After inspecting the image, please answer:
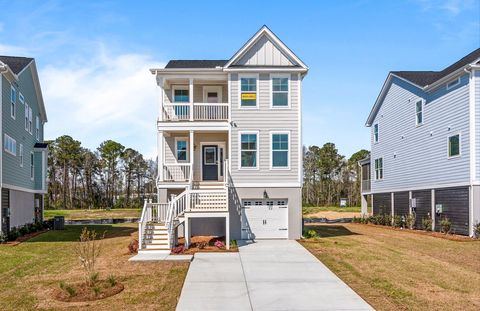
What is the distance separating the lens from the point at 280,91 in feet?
65.9

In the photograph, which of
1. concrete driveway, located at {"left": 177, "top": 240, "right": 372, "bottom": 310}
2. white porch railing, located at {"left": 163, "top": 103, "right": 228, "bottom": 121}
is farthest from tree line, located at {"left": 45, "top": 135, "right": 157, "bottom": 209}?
concrete driveway, located at {"left": 177, "top": 240, "right": 372, "bottom": 310}

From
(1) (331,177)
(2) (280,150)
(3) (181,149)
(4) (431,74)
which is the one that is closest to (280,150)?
(2) (280,150)

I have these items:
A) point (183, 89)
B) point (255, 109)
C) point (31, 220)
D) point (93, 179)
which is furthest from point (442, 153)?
point (93, 179)

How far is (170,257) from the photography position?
1445 cm

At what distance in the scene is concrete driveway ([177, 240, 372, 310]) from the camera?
881 centimetres

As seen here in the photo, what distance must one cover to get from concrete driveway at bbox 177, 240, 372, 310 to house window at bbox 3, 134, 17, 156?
12074mm

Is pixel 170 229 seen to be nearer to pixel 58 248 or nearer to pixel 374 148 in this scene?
pixel 58 248

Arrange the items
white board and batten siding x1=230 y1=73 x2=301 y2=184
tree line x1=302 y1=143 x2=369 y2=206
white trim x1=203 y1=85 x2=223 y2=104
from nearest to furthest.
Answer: white board and batten siding x1=230 y1=73 x2=301 y2=184
white trim x1=203 y1=85 x2=223 y2=104
tree line x1=302 y1=143 x2=369 y2=206

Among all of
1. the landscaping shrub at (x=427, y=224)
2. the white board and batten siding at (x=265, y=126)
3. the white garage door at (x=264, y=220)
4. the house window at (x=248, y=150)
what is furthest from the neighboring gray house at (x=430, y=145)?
the house window at (x=248, y=150)

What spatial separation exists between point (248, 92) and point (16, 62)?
47.5ft

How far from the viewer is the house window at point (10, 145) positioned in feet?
67.6

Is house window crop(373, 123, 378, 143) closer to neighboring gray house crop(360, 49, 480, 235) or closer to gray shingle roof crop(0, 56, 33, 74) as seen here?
neighboring gray house crop(360, 49, 480, 235)

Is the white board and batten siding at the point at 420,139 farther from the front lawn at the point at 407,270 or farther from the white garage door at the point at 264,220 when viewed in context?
the white garage door at the point at 264,220

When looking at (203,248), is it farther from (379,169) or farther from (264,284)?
(379,169)
